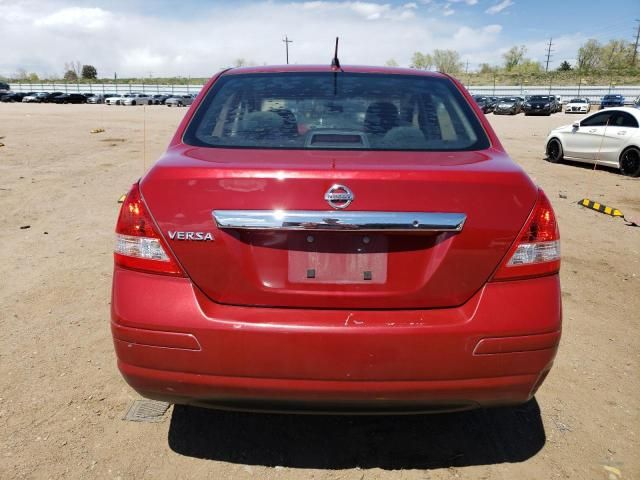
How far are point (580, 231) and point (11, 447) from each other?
6.64 m

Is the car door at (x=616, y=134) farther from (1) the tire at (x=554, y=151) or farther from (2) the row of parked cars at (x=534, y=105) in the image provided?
(2) the row of parked cars at (x=534, y=105)

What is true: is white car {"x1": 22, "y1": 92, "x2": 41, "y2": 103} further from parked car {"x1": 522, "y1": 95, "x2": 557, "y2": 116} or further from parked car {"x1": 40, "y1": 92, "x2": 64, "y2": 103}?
parked car {"x1": 522, "y1": 95, "x2": 557, "y2": 116}

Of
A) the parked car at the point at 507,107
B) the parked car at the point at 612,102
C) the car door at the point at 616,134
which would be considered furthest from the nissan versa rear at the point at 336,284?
the parked car at the point at 612,102

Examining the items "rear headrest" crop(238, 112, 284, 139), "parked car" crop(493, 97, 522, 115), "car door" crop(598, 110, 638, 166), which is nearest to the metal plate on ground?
"rear headrest" crop(238, 112, 284, 139)

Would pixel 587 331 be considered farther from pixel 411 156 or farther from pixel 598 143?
pixel 598 143

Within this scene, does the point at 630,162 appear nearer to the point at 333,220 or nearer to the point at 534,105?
the point at 333,220

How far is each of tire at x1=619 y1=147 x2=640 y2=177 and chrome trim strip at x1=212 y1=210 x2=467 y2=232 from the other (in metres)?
11.9

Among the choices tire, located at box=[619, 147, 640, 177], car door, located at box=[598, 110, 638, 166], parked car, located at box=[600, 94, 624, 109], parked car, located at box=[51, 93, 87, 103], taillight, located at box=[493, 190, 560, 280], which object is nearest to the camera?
taillight, located at box=[493, 190, 560, 280]

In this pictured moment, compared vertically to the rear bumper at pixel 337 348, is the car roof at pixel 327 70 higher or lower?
higher

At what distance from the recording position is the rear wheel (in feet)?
46.2

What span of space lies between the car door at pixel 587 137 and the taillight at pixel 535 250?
12.3 metres

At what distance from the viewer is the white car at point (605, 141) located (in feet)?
39.2

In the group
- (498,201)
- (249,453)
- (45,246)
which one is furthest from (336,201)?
(45,246)

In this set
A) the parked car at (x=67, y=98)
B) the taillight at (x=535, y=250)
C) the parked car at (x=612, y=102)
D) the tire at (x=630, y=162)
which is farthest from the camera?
the parked car at (x=67, y=98)
